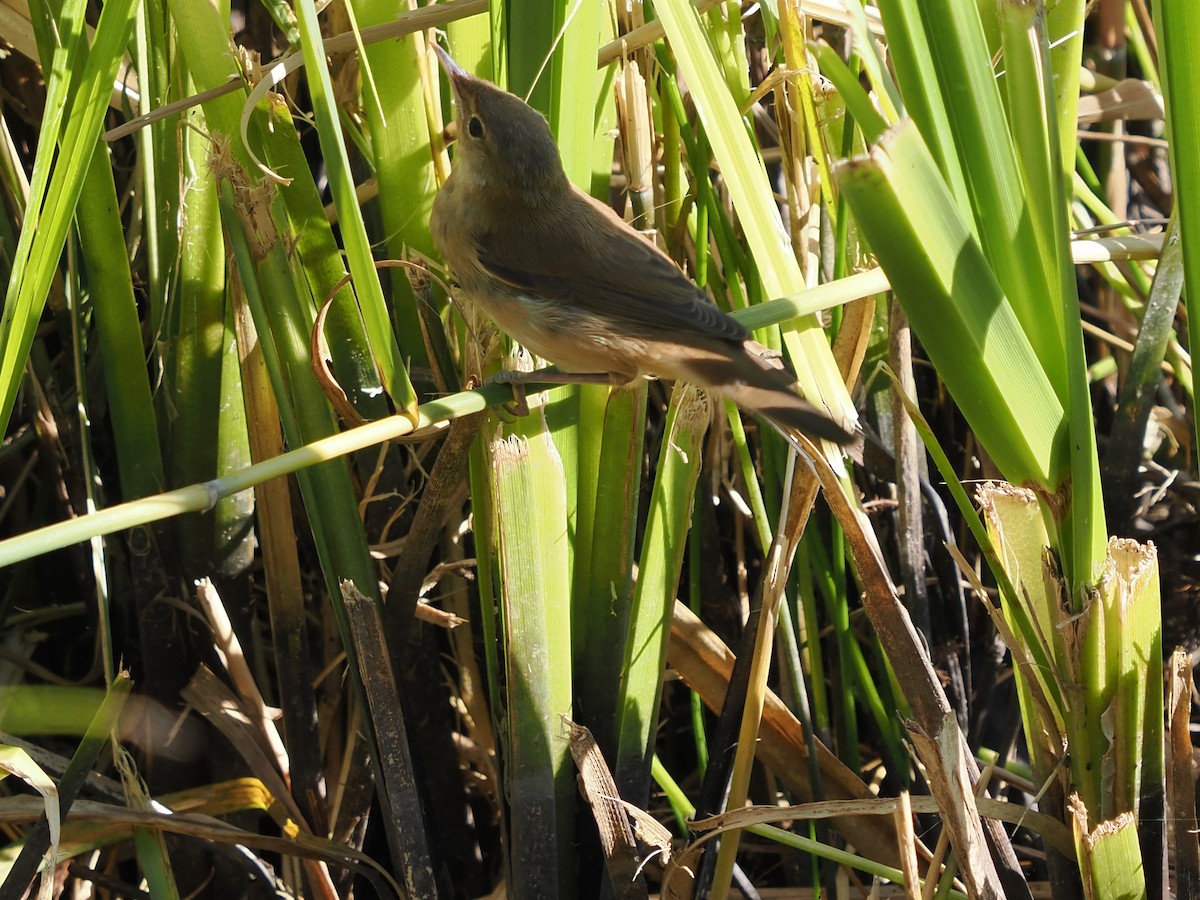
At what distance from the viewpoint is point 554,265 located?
2.05 metres

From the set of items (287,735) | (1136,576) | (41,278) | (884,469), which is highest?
(41,278)

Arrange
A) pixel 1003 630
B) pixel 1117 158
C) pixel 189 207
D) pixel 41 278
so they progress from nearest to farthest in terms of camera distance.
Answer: pixel 41 278, pixel 1003 630, pixel 189 207, pixel 1117 158

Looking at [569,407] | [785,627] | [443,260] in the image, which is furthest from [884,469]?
[443,260]

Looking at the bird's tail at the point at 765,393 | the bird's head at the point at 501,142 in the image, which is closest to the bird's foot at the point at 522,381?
the bird's tail at the point at 765,393

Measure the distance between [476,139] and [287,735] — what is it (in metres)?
1.10

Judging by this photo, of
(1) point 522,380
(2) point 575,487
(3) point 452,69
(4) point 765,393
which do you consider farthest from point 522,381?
(3) point 452,69

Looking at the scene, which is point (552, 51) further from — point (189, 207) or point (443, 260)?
point (189, 207)

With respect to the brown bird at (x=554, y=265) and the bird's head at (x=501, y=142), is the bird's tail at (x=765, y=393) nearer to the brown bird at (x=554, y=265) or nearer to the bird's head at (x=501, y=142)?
the brown bird at (x=554, y=265)

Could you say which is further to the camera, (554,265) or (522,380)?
(554,265)

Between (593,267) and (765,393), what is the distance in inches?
25.9

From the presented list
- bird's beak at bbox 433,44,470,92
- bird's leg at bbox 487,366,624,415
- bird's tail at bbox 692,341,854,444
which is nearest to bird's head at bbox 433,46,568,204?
bird's beak at bbox 433,44,470,92

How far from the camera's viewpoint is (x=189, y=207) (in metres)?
1.83

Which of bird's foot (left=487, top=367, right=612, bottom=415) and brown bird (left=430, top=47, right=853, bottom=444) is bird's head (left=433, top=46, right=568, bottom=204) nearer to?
brown bird (left=430, top=47, right=853, bottom=444)

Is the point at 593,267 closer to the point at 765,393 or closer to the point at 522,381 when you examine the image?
the point at 522,381
